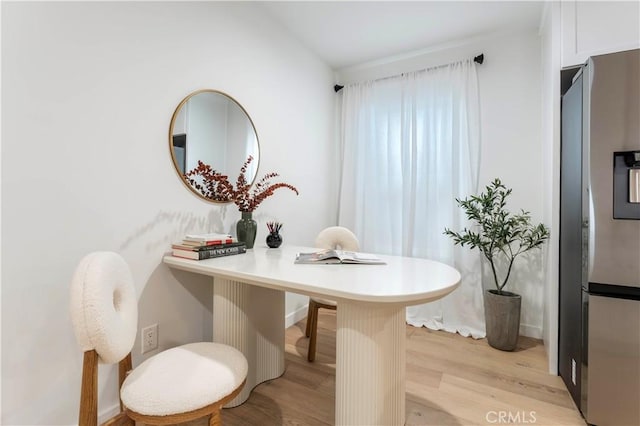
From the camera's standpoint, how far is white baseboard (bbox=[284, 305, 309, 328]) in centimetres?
262

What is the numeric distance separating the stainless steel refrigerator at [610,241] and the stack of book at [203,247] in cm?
187

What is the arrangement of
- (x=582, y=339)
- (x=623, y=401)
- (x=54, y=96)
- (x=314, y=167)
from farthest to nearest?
(x=314, y=167) → (x=582, y=339) → (x=623, y=401) → (x=54, y=96)

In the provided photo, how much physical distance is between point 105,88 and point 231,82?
85 centimetres

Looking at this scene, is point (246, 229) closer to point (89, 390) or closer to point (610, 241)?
point (89, 390)

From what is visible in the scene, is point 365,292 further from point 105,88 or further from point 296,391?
point 105,88

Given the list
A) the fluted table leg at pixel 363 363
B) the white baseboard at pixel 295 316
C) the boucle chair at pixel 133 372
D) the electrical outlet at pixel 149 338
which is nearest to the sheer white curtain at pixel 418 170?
the white baseboard at pixel 295 316

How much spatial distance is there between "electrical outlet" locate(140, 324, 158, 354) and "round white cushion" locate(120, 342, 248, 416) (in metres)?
0.50

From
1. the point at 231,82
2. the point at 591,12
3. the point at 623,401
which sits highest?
the point at 591,12

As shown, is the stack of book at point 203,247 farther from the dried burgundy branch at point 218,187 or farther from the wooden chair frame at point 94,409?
the wooden chair frame at point 94,409

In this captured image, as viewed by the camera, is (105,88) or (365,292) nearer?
(365,292)

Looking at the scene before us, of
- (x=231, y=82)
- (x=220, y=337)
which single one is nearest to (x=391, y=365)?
(x=220, y=337)

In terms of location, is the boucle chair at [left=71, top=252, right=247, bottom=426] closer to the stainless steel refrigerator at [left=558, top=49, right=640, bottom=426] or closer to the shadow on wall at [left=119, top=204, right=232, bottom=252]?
the shadow on wall at [left=119, top=204, right=232, bottom=252]

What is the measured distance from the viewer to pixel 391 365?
126 centimetres

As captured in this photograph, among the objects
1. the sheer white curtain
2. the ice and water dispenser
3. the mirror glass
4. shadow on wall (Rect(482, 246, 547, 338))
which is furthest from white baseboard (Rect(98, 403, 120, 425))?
shadow on wall (Rect(482, 246, 547, 338))
